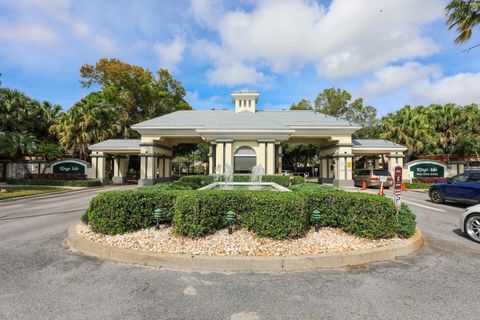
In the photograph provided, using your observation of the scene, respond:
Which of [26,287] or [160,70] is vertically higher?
[160,70]

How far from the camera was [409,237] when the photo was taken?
18.5 ft

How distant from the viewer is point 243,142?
20328 mm

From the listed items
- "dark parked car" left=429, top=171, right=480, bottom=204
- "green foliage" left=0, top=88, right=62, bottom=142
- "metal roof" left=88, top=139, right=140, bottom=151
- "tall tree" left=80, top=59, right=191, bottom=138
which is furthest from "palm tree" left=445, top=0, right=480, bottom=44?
"green foliage" left=0, top=88, right=62, bottom=142

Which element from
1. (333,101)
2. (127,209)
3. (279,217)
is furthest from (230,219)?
(333,101)

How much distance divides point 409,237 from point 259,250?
3.62 m

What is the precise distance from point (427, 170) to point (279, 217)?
2458 cm

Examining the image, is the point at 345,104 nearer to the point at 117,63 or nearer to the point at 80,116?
the point at 117,63

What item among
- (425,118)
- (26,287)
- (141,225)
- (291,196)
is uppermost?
(425,118)

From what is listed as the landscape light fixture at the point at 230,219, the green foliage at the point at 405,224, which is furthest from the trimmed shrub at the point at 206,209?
the green foliage at the point at 405,224

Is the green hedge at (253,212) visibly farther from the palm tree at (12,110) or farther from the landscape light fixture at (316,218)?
the palm tree at (12,110)

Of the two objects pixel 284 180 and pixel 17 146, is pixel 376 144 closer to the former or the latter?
pixel 284 180

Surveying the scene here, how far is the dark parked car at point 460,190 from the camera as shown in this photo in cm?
1079

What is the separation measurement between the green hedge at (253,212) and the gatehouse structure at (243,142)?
1379 cm

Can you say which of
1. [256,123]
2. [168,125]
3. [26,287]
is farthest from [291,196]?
[168,125]
